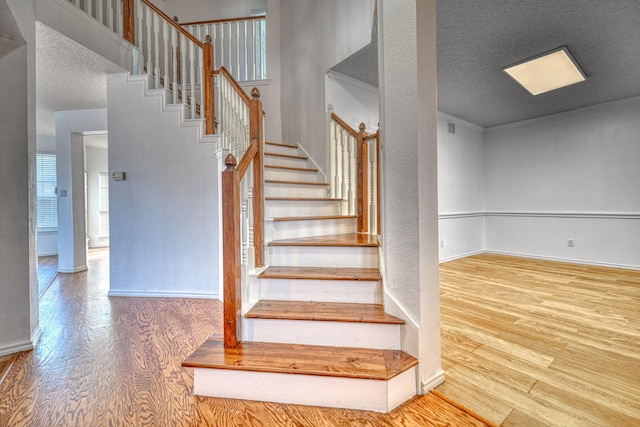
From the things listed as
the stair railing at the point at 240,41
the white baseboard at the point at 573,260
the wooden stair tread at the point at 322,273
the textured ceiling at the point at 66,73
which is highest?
the stair railing at the point at 240,41

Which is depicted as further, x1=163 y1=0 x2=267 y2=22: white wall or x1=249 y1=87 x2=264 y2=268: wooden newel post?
x1=163 y1=0 x2=267 y2=22: white wall

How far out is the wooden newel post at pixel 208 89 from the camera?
3125 millimetres

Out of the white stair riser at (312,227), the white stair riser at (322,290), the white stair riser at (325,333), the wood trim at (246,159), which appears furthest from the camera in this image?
the white stair riser at (312,227)

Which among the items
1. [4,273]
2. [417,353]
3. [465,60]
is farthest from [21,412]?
[465,60]

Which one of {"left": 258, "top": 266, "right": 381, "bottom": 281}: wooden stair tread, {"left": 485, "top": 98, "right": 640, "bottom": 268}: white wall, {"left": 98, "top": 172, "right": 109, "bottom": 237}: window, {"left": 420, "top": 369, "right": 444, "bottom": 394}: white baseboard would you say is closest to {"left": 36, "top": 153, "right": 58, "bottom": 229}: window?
{"left": 98, "top": 172, "right": 109, "bottom": 237}: window

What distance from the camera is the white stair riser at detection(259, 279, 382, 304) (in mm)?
1852

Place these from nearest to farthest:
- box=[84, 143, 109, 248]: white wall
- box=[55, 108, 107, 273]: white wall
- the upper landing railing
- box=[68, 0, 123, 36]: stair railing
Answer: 1. box=[68, 0, 123, 36]: stair railing
2. the upper landing railing
3. box=[55, 108, 107, 273]: white wall
4. box=[84, 143, 109, 248]: white wall

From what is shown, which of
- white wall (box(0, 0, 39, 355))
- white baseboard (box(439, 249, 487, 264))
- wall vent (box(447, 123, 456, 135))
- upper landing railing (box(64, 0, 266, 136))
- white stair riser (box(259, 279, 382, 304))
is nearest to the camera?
white stair riser (box(259, 279, 382, 304))

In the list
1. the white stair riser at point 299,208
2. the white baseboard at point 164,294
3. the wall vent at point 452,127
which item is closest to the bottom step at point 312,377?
the white stair riser at point 299,208

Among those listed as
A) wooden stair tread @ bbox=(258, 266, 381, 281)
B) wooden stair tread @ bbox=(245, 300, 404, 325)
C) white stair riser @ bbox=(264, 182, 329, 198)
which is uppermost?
white stair riser @ bbox=(264, 182, 329, 198)

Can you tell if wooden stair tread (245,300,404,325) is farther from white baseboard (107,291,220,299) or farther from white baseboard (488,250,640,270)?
white baseboard (488,250,640,270)

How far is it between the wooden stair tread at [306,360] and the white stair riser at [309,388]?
36 mm

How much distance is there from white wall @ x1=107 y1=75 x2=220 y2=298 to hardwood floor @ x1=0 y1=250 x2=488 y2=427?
24.3 inches

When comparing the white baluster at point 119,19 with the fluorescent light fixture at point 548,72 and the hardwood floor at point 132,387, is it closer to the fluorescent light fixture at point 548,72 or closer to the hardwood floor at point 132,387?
the hardwood floor at point 132,387
